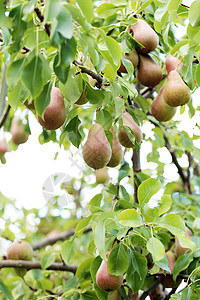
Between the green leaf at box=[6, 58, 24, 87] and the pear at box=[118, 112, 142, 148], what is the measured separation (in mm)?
427

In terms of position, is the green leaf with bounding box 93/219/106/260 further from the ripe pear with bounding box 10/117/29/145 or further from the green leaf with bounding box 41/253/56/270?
the ripe pear with bounding box 10/117/29/145

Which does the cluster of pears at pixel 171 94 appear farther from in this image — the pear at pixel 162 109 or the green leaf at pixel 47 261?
the green leaf at pixel 47 261

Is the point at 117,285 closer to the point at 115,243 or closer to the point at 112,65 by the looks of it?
the point at 115,243

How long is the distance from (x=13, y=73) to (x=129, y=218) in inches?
15.5

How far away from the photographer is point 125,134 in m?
1.02

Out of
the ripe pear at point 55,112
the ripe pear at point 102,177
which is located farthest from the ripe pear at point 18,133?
the ripe pear at point 55,112

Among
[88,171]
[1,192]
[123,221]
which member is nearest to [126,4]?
[123,221]

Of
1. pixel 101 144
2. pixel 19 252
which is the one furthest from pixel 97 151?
pixel 19 252

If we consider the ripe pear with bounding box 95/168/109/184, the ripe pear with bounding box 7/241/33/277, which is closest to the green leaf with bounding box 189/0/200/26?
the ripe pear with bounding box 95/168/109/184

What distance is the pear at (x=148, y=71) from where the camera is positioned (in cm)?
110

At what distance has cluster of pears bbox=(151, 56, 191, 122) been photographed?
3.40 feet

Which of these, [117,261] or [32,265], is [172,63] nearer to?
[117,261]

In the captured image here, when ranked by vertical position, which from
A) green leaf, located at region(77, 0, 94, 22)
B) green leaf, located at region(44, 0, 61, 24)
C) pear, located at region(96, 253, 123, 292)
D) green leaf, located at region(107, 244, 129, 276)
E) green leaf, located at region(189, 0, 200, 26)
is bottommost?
pear, located at region(96, 253, 123, 292)

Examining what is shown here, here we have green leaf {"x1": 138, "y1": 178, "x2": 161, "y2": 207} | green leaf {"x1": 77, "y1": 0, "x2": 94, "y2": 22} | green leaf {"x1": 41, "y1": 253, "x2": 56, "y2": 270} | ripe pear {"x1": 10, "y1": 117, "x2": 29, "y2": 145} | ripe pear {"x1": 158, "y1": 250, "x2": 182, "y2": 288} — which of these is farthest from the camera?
ripe pear {"x1": 10, "y1": 117, "x2": 29, "y2": 145}
